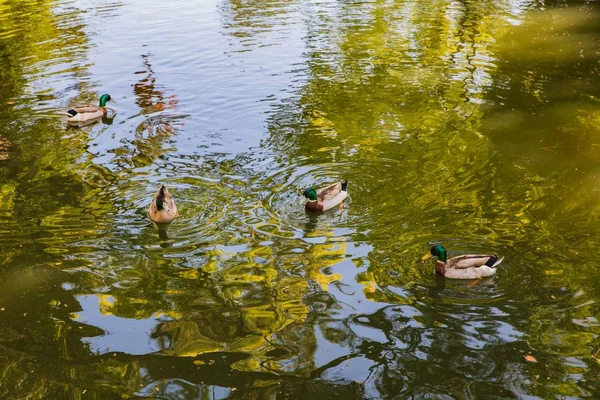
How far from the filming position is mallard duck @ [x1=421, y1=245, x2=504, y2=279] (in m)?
8.55

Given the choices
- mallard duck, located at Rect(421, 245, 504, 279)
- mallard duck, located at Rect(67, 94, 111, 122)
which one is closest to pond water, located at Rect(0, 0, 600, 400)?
Answer: mallard duck, located at Rect(421, 245, 504, 279)

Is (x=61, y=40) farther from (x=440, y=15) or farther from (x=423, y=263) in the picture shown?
(x=423, y=263)

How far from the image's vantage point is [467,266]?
28.1 feet

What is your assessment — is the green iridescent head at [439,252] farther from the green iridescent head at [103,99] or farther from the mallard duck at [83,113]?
the green iridescent head at [103,99]

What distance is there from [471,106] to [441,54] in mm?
4231

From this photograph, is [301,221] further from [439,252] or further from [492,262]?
[492,262]

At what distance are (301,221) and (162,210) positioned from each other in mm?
2055

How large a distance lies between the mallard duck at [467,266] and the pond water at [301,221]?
148 mm

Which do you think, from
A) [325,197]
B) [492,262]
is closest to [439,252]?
[492,262]

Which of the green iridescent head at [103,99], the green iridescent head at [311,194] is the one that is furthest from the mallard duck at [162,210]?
the green iridescent head at [103,99]

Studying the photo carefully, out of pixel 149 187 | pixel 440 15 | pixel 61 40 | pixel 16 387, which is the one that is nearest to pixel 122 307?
pixel 16 387

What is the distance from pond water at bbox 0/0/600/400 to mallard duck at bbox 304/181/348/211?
0.22m

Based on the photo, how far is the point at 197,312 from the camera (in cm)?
832

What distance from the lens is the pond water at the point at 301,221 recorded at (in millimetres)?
7398
